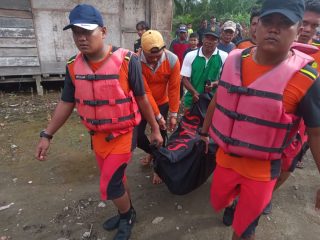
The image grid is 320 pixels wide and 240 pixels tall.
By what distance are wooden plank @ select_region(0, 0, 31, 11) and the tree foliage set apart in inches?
631

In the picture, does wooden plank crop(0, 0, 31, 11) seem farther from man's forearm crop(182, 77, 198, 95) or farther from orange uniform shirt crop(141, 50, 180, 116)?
man's forearm crop(182, 77, 198, 95)

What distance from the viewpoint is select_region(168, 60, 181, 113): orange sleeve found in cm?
366

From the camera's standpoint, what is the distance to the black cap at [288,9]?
67.2 inches

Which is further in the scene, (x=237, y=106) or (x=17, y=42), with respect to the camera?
(x=17, y=42)

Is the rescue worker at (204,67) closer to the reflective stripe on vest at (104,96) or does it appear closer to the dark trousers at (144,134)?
the dark trousers at (144,134)

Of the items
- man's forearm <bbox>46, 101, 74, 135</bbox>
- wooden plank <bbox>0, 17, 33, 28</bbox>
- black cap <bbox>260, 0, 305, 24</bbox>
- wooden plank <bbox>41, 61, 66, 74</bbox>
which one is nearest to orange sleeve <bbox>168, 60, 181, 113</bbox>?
man's forearm <bbox>46, 101, 74, 135</bbox>

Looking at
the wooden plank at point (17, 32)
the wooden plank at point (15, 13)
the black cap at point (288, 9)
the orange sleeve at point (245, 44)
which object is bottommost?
the wooden plank at point (17, 32)

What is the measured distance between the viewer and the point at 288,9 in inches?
68.0

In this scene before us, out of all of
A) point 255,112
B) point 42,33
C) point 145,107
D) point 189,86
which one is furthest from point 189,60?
point 42,33

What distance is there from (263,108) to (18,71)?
299 inches

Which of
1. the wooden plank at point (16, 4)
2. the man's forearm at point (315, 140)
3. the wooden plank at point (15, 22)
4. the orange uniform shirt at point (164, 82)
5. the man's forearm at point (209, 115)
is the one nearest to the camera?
the man's forearm at point (315, 140)

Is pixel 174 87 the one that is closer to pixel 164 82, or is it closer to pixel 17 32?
pixel 164 82

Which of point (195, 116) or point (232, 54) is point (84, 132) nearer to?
point (195, 116)

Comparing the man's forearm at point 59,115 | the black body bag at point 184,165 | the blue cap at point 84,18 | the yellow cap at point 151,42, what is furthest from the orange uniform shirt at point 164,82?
the blue cap at point 84,18
